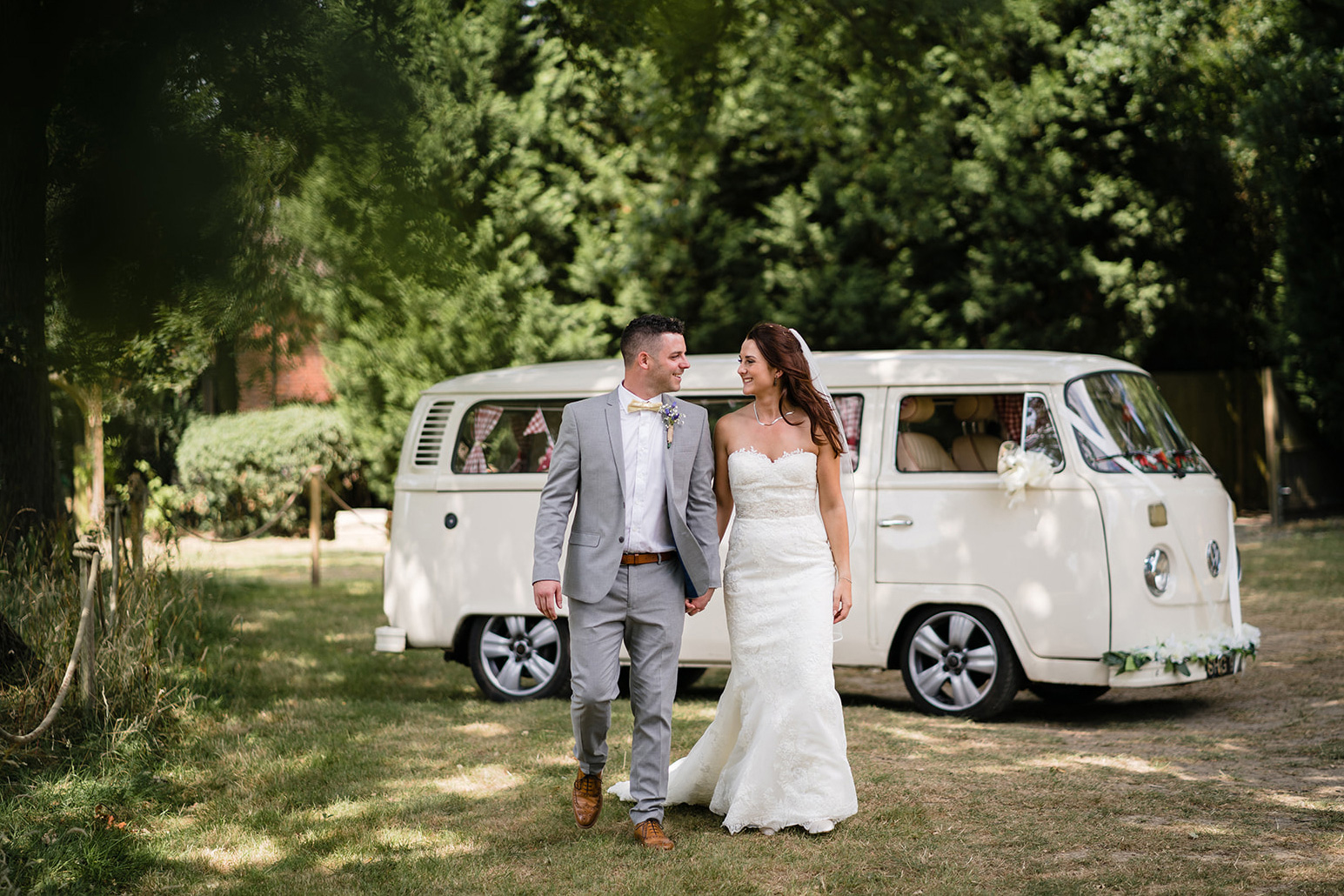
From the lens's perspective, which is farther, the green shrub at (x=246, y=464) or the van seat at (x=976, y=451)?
the green shrub at (x=246, y=464)

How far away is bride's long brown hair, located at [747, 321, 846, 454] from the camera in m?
5.80

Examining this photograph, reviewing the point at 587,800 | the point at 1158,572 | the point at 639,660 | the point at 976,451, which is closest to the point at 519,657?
the point at 976,451

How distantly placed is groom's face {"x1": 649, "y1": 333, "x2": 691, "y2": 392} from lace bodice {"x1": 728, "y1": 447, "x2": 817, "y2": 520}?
20.8 inches

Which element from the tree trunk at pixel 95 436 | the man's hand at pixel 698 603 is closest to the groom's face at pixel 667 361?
the man's hand at pixel 698 603

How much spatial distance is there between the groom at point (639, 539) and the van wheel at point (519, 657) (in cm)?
348

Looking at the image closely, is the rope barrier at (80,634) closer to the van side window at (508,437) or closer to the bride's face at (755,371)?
the van side window at (508,437)

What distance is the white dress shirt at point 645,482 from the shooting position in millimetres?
5531

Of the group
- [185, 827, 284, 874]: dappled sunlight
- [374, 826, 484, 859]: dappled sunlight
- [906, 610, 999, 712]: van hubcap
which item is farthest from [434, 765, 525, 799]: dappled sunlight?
[906, 610, 999, 712]: van hubcap

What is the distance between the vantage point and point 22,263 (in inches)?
303

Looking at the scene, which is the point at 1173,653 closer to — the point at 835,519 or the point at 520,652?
the point at 835,519

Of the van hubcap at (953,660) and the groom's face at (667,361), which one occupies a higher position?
the groom's face at (667,361)

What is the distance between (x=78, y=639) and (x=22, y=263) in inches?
103

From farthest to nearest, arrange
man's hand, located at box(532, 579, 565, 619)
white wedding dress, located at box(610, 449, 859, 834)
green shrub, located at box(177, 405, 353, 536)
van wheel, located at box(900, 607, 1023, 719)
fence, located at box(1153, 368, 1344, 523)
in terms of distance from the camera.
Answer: fence, located at box(1153, 368, 1344, 523), green shrub, located at box(177, 405, 353, 536), van wheel, located at box(900, 607, 1023, 719), white wedding dress, located at box(610, 449, 859, 834), man's hand, located at box(532, 579, 565, 619)

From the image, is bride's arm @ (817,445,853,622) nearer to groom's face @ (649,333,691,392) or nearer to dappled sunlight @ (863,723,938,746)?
groom's face @ (649,333,691,392)
